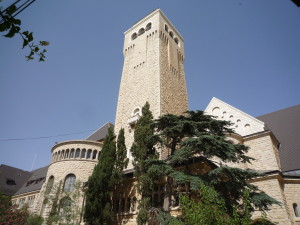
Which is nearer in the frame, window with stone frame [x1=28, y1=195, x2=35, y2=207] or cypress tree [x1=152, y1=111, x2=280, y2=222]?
cypress tree [x1=152, y1=111, x2=280, y2=222]

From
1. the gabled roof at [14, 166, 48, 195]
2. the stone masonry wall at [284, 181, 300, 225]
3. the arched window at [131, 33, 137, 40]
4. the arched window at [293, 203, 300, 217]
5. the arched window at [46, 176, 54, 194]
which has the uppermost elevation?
the arched window at [131, 33, 137, 40]

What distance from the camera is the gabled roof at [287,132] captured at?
57.9 feet

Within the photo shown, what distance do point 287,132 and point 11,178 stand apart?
133 ft

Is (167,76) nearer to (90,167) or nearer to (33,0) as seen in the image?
(90,167)

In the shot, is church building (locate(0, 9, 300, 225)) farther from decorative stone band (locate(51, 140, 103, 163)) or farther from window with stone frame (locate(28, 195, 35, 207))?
window with stone frame (locate(28, 195, 35, 207))

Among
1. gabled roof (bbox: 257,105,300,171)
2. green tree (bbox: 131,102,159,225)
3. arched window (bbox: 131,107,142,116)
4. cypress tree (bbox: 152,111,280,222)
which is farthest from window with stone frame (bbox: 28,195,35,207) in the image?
gabled roof (bbox: 257,105,300,171)

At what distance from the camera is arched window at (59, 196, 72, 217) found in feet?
53.7

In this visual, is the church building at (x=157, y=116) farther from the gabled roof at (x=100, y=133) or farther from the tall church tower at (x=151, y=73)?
the gabled roof at (x=100, y=133)

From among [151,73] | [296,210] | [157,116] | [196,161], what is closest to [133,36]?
[151,73]

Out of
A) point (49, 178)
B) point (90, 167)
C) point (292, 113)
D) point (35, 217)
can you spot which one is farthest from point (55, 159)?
point (292, 113)

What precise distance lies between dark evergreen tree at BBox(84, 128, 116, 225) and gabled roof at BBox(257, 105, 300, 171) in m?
13.1

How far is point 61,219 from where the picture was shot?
16.4m

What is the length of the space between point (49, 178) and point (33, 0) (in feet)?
72.9

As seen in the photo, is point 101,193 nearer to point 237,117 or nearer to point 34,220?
point 34,220
